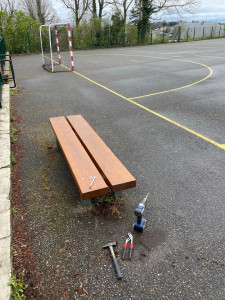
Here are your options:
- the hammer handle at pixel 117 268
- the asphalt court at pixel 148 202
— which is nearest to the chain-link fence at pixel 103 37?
the asphalt court at pixel 148 202

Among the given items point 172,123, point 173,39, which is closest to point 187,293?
point 172,123

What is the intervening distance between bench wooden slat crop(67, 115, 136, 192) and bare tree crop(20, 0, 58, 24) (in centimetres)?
3434

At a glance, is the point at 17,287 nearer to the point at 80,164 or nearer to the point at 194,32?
the point at 80,164

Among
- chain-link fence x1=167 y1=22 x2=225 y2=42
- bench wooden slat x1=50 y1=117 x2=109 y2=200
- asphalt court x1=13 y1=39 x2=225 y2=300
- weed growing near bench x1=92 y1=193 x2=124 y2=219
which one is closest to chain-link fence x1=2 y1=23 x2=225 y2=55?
chain-link fence x1=167 y1=22 x2=225 y2=42

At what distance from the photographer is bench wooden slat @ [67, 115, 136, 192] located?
9.25ft

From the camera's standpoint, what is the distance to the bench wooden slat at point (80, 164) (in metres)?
2.70

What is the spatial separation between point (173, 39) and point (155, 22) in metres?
4.27

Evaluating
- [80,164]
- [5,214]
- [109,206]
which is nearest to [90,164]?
[80,164]

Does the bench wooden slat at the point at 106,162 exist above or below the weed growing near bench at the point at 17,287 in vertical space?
above

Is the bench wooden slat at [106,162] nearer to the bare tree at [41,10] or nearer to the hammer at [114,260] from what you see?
the hammer at [114,260]

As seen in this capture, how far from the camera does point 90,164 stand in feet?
10.3

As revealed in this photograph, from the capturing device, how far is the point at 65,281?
2.23m

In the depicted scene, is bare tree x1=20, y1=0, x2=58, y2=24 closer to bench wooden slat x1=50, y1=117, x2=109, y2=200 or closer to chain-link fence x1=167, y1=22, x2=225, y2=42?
chain-link fence x1=167, y1=22, x2=225, y2=42

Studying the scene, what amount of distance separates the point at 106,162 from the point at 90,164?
0.66 ft
